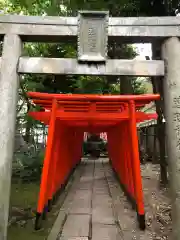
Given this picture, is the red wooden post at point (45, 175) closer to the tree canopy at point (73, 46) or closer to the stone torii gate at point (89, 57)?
the stone torii gate at point (89, 57)

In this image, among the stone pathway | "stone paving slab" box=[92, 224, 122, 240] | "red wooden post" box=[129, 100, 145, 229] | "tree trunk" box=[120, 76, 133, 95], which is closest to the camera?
"stone paving slab" box=[92, 224, 122, 240]

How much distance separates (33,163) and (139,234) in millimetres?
5968

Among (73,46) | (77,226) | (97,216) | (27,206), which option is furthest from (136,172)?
(73,46)

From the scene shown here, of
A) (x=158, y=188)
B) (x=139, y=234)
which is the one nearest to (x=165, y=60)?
(x=139, y=234)

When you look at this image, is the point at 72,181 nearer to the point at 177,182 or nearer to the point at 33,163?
the point at 33,163

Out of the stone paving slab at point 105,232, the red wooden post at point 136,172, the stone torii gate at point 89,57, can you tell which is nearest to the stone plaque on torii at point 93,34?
the stone torii gate at point 89,57

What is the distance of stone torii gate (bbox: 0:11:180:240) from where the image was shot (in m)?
3.75

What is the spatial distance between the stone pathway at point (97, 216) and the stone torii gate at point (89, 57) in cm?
208

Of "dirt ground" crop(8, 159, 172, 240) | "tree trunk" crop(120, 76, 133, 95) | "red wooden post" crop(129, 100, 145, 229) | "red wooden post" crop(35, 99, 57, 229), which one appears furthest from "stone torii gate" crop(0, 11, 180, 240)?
"tree trunk" crop(120, 76, 133, 95)

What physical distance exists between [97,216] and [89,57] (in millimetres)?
4010

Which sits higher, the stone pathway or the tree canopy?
the tree canopy

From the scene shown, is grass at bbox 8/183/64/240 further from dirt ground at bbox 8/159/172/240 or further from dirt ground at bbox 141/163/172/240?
dirt ground at bbox 141/163/172/240

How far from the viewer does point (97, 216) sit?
20.0 feet

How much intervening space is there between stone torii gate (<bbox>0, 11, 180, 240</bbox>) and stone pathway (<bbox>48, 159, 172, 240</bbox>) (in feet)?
6.83
